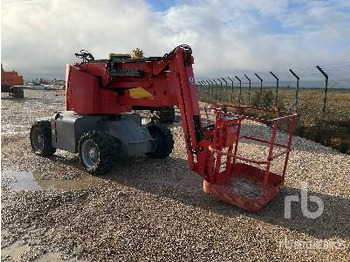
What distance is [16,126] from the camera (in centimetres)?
1728

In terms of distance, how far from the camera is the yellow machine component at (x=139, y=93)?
29.5ft

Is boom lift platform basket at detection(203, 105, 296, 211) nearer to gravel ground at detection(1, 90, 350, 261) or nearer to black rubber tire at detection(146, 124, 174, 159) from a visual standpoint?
gravel ground at detection(1, 90, 350, 261)

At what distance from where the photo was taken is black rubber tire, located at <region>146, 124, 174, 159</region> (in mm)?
10602

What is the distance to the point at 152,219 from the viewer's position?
259 inches

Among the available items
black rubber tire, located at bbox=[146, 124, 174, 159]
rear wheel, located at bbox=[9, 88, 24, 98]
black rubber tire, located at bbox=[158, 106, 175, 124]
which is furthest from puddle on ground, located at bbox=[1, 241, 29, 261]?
rear wheel, located at bbox=[9, 88, 24, 98]

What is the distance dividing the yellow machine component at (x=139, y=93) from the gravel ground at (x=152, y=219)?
5.96ft

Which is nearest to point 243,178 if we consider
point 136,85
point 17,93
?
point 136,85

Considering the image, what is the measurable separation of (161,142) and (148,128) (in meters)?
0.55

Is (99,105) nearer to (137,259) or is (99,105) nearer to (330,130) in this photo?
(137,259)

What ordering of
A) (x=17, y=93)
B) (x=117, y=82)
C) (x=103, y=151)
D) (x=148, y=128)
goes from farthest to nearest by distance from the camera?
(x=17, y=93) < (x=148, y=128) < (x=117, y=82) < (x=103, y=151)

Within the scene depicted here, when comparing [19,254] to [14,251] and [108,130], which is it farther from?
[108,130]

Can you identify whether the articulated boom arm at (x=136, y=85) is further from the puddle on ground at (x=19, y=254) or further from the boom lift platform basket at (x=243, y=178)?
the puddle on ground at (x=19, y=254)

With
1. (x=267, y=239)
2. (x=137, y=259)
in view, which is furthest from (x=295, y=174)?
(x=137, y=259)

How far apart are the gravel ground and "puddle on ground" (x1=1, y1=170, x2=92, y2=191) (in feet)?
0.07
